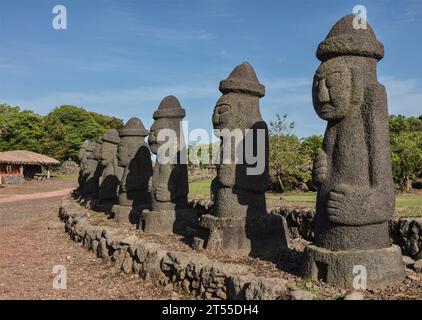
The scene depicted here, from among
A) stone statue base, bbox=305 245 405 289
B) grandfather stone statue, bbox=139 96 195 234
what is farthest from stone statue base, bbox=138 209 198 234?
stone statue base, bbox=305 245 405 289

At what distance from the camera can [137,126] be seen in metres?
11.1

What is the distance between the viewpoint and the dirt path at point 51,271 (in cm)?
652

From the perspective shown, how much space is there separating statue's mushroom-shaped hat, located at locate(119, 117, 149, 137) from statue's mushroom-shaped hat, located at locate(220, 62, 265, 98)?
4.46 meters

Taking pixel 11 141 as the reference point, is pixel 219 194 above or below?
below

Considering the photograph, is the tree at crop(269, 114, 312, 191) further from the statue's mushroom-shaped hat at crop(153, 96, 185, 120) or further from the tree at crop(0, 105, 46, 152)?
the tree at crop(0, 105, 46, 152)

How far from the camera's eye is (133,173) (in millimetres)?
10602

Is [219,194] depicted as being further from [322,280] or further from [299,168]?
[299,168]

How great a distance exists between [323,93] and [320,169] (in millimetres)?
904

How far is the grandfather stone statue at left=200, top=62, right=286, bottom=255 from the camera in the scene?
21.8ft

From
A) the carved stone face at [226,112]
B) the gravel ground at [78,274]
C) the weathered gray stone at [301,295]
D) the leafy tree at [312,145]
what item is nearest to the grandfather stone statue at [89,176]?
the gravel ground at [78,274]

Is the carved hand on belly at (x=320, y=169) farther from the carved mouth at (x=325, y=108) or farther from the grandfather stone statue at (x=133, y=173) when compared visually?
the grandfather stone statue at (x=133, y=173)

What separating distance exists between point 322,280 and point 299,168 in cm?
1398

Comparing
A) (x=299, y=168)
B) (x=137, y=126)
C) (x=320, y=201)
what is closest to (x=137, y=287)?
(x=320, y=201)

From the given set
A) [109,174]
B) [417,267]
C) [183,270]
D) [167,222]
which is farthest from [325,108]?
[109,174]
